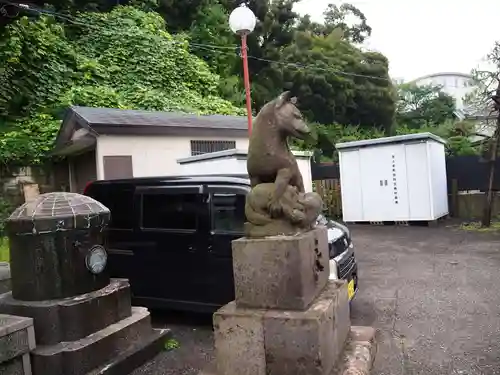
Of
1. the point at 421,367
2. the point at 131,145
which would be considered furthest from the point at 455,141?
the point at 421,367

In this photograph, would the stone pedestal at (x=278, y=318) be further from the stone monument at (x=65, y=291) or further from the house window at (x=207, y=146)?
the house window at (x=207, y=146)

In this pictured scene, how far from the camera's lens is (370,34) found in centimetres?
3381

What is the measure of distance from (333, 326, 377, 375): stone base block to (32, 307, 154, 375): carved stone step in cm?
245

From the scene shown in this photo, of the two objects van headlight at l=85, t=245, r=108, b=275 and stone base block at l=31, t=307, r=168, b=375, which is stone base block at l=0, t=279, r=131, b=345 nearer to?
stone base block at l=31, t=307, r=168, b=375

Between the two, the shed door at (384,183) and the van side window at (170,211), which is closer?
the van side window at (170,211)

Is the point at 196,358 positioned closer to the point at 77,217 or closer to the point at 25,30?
the point at 77,217

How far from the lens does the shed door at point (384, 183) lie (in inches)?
493

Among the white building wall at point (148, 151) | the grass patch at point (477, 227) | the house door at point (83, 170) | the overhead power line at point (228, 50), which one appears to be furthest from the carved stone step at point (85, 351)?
the overhead power line at point (228, 50)

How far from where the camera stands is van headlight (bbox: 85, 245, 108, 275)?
4.51 m

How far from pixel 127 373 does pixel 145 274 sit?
5.17ft

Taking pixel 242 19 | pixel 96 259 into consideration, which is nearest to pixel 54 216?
pixel 96 259

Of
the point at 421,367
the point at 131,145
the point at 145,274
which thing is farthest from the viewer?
the point at 131,145

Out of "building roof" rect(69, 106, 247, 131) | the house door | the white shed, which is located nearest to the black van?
"building roof" rect(69, 106, 247, 131)

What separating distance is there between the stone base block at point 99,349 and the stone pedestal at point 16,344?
9cm
